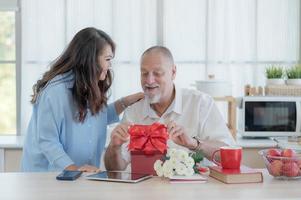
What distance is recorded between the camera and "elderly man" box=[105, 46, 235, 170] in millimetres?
2539

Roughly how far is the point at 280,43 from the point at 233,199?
281cm

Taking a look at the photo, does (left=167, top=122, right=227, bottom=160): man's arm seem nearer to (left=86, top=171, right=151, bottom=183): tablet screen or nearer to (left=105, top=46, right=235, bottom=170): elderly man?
(left=105, top=46, right=235, bottom=170): elderly man

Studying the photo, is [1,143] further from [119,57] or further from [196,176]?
[196,176]

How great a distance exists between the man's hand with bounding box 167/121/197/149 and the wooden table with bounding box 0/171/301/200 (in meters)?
0.24

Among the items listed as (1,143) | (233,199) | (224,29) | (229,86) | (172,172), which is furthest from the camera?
(224,29)

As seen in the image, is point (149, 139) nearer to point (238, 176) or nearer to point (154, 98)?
point (238, 176)

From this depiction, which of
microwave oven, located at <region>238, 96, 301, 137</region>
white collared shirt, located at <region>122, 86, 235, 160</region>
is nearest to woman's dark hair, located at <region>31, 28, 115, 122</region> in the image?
white collared shirt, located at <region>122, 86, 235, 160</region>

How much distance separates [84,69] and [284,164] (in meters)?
1.04

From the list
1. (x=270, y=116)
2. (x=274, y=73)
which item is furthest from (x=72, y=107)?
(x=274, y=73)

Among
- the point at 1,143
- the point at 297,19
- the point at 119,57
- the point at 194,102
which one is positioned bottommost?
the point at 1,143

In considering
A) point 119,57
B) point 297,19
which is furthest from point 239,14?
point 119,57

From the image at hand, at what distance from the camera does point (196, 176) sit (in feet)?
6.26

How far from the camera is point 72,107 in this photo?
2396mm

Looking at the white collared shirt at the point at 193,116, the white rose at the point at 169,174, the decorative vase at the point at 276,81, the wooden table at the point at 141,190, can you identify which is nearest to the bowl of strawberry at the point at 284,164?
the wooden table at the point at 141,190
